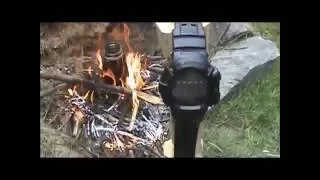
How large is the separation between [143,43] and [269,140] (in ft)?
3.18

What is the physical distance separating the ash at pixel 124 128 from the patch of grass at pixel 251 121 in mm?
295

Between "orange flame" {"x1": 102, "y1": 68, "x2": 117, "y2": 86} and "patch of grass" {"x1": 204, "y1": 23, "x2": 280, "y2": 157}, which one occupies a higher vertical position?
"orange flame" {"x1": 102, "y1": 68, "x2": 117, "y2": 86}

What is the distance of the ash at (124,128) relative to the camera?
452cm

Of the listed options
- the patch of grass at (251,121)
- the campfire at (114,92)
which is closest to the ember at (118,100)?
the campfire at (114,92)

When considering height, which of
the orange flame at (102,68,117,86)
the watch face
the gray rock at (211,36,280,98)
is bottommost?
the watch face

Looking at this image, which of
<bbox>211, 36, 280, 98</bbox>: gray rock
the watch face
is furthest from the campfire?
<bbox>211, 36, 280, 98</bbox>: gray rock

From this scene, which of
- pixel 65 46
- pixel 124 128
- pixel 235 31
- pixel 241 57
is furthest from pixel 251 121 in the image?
pixel 65 46

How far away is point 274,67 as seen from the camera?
452 centimetres

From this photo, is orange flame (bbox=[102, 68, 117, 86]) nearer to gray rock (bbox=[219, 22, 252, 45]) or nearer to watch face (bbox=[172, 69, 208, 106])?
watch face (bbox=[172, 69, 208, 106])

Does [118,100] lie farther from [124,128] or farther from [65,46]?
[65,46]

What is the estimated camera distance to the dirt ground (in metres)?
4.50
